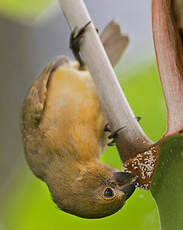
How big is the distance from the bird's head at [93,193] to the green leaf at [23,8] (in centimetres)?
50

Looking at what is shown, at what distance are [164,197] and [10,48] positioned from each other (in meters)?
1.84

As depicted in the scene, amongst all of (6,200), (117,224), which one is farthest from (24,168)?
(117,224)

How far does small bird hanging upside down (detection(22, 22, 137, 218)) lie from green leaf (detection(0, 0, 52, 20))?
30cm

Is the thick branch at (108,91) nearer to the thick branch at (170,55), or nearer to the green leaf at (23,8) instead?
the thick branch at (170,55)

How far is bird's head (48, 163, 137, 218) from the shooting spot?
1.22m

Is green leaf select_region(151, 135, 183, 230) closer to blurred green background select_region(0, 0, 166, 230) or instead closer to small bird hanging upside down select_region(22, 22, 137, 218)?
small bird hanging upside down select_region(22, 22, 137, 218)

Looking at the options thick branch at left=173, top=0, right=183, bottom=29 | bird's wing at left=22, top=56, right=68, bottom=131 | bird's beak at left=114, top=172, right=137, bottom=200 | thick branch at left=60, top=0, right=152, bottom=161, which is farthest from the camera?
bird's wing at left=22, top=56, right=68, bottom=131

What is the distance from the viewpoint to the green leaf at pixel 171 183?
727 mm

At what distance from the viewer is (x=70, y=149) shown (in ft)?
4.60

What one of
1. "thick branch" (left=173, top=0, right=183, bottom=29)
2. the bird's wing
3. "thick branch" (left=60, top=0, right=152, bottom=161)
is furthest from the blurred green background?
"thick branch" (left=173, top=0, right=183, bottom=29)

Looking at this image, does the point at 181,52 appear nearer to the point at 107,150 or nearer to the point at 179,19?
the point at 179,19

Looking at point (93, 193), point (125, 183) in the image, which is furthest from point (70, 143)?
point (125, 183)

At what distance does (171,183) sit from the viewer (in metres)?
0.75

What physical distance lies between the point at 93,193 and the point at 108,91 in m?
0.42
